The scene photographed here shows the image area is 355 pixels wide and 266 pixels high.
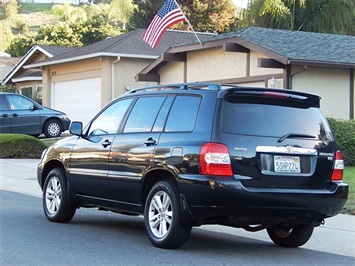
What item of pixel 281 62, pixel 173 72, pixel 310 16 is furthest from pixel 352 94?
pixel 310 16

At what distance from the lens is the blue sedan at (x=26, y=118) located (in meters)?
26.0

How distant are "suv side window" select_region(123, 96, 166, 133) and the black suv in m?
0.02

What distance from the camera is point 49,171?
11.1 m

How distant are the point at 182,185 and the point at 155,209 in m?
0.65

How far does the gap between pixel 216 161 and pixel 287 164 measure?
0.87 meters

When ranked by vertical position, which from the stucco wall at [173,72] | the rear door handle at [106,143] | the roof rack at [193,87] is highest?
the stucco wall at [173,72]

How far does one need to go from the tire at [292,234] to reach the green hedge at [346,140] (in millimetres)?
8751

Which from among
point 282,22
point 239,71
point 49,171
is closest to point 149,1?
point 282,22

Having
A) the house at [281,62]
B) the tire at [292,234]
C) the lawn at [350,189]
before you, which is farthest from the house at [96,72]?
the tire at [292,234]

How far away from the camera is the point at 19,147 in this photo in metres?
21.5

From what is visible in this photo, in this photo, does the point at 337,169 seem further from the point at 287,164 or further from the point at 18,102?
the point at 18,102

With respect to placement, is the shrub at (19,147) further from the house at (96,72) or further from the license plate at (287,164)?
the license plate at (287,164)

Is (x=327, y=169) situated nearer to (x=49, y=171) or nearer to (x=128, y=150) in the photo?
(x=128, y=150)

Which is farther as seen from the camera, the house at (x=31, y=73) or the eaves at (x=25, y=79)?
the eaves at (x=25, y=79)
